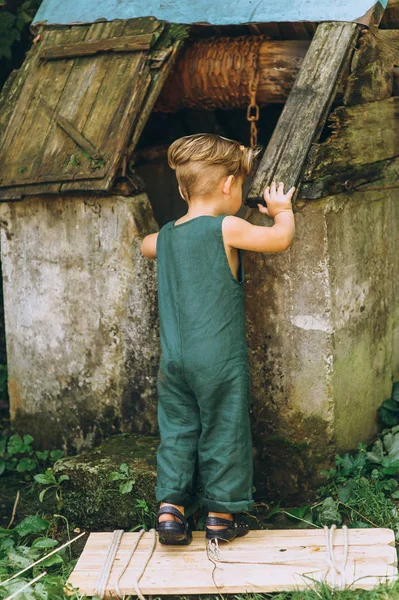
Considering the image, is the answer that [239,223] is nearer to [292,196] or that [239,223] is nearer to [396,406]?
[292,196]

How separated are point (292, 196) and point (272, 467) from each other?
4.36ft

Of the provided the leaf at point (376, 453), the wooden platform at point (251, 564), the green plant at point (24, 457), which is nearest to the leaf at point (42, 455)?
the green plant at point (24, 457)

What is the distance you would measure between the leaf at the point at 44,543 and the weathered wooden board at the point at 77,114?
1647 mm

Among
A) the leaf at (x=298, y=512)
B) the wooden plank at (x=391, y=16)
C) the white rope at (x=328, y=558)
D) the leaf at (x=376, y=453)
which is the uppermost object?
the wooden plank at (x=391, y=16)

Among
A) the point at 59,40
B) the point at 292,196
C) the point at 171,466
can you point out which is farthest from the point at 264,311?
the point at 59,40

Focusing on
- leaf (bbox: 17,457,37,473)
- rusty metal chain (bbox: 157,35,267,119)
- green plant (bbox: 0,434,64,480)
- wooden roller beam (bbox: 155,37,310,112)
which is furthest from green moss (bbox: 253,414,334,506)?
wooden roller beam (bbox: 155,37,310,112)

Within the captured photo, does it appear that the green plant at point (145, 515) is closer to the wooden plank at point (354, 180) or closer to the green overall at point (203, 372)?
the green overall at point (203, 372)

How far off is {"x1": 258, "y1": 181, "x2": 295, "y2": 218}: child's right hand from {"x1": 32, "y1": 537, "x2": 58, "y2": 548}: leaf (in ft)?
5.69

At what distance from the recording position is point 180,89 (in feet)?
16.2

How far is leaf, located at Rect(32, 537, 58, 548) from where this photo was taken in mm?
3953

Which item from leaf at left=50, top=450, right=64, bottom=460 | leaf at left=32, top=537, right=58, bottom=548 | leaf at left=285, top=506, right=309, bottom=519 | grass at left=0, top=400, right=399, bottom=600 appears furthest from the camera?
leaf at left=50, top=450, right=64, bottom=460

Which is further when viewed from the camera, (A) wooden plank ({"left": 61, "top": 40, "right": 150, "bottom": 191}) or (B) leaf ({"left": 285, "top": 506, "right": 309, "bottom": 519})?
(A) wooden plank ({"left": 61, "top": 40, "right": 150, "bottom": 191})

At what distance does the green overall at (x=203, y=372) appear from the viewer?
3646 millimetres

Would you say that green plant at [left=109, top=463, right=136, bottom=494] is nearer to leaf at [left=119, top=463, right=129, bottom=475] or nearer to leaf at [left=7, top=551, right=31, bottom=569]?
leaf at [left=119, top=463, right=129, bottom=475]
